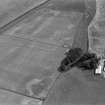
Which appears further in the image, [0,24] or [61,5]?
[61,5]

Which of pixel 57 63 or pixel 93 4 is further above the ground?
pixel 93 4

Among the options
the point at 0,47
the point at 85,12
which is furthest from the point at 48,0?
the point at 0,47

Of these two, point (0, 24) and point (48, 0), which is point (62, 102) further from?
point (48, 0)

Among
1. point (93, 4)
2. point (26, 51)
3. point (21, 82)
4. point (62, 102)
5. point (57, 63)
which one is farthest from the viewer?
point (93, 4)

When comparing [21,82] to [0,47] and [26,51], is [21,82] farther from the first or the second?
[0,47]

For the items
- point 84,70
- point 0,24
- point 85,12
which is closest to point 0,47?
point 0,24

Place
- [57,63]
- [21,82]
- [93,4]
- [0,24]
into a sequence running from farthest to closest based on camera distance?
[93,4]
[0,24]
[57,63]
[21,82]
